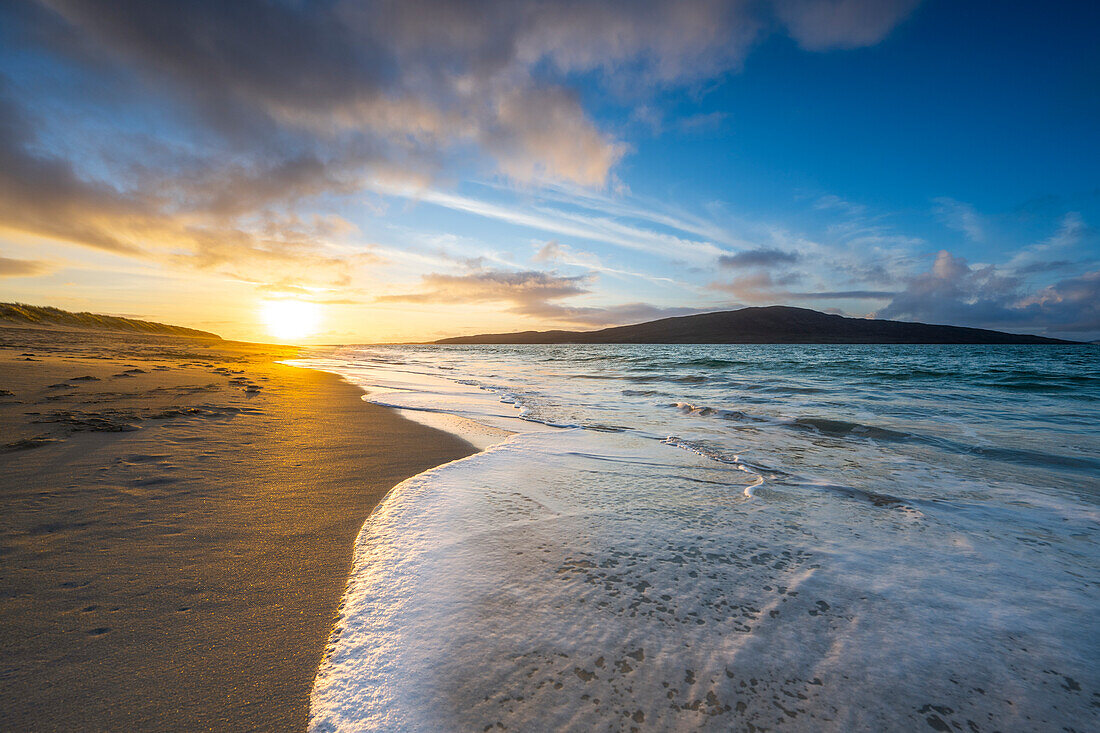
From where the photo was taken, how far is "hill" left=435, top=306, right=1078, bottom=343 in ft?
499

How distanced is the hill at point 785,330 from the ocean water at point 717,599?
14825 centimetres

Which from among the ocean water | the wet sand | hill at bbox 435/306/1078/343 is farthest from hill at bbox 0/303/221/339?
hill at bbox 435/306/1078/343

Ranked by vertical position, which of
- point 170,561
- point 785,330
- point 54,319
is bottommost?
point 170,561

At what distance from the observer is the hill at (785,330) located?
152125 mm

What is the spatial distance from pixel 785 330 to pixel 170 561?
7249 inches

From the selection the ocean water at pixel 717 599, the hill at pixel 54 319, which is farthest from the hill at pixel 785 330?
the ocean water at pixel 717 599

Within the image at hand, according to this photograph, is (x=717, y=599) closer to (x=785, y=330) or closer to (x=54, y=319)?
(x=54, y=319)

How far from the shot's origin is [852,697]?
64.2 inches

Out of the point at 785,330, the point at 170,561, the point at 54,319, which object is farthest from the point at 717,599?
the point at 785,330

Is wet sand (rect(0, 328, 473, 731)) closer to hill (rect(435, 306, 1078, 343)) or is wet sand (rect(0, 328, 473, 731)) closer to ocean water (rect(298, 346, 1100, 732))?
ocean water (rect(298, 346, 1100, 732))

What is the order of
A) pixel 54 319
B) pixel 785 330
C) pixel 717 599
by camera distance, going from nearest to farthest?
pixel 717 599, pixel 54 319, pixel 785 330

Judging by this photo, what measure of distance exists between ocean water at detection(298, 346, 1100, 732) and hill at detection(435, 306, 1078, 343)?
148 meters

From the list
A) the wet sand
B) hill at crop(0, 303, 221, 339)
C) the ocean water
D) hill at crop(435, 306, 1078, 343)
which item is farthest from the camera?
hill at crop(435, 306, 1078, 343)

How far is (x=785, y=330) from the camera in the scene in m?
162
